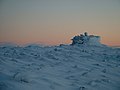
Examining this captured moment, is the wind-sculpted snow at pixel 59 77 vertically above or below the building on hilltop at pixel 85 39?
below

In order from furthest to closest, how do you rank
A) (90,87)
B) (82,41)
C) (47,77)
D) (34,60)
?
(82,41)
(34,60)
(47,77)
(90,87)

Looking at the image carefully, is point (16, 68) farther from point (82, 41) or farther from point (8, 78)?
point (82, 41)

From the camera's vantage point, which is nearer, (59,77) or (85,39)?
(59,77)

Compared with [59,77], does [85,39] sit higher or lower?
higher

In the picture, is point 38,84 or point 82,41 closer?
point 38,84

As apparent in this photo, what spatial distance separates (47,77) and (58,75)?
2.50ft

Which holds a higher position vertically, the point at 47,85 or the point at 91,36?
the point at 91,36

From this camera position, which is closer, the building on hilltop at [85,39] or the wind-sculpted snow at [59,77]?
the wind-sculpted snow at [59,77]

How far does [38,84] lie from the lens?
646cm

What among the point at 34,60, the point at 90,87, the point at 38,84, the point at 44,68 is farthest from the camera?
the point at 34,60

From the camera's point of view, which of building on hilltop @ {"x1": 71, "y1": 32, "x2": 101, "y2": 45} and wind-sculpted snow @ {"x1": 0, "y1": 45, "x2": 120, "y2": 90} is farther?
building on hilltop @ {"x1": 71, "y1": 32, "x2": 101, "y2": 45}

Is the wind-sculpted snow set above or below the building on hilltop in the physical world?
below

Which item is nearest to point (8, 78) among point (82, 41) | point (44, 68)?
point (44, 68)

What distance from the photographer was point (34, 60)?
10.7 meters
